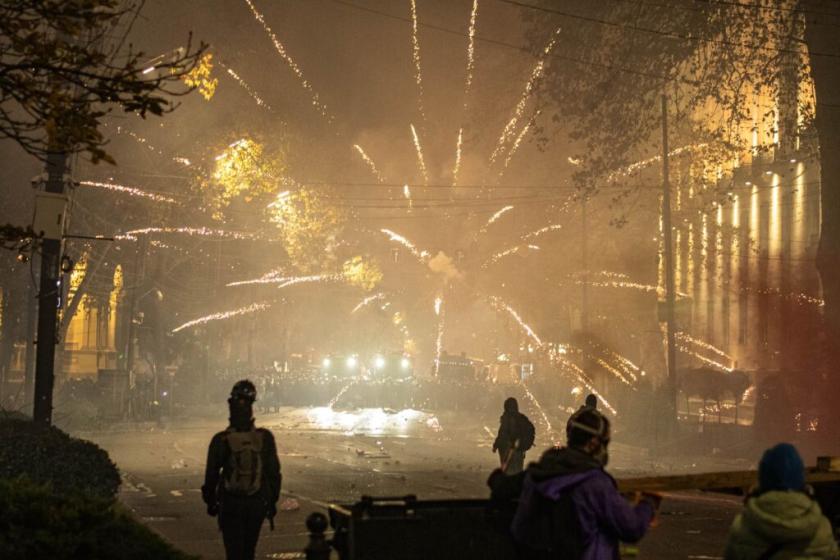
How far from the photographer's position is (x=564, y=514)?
17.3 ft

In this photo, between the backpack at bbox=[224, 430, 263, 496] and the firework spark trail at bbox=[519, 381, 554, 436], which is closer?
the backpack at bbox=[224, 430, 263, 496]

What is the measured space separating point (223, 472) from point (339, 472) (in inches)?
570

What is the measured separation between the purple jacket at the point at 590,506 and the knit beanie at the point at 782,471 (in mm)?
645

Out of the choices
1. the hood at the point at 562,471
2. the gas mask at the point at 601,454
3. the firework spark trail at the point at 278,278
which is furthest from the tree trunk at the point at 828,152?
the firework spark trail at the point at 278,278

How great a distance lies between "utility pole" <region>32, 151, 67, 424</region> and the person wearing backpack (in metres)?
8.78

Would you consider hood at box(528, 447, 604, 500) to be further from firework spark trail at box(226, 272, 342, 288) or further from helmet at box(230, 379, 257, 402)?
firework spark trail at box(226, 272, 342, 288)

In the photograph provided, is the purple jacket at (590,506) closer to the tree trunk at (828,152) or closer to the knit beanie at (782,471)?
the knit beanie at (782,471)

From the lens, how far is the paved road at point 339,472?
548 inches

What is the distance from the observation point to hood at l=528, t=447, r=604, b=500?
207 inches

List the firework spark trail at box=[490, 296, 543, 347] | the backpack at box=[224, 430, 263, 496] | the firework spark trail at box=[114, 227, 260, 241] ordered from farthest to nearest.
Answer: the firework spark trail at box=[490, 296, 543, 347] < the firework spark trail at box=[114, 227, 260, 241] < the backpack at box=[224, 430, 263, 496]

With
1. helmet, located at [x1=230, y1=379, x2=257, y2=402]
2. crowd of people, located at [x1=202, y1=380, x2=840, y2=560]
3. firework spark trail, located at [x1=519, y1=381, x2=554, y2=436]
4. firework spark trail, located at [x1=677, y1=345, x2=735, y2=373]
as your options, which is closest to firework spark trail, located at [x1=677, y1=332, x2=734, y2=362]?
firework spark trail, located at [x1=677, y1=345, x2=735, y2=373]

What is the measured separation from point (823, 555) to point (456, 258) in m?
68.6

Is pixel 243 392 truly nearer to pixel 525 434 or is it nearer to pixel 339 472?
pixel 525 434

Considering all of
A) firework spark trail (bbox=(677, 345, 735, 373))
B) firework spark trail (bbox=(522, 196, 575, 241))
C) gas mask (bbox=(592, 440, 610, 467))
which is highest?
firework spark trail (bbox=(522, 196, 575, 241))
